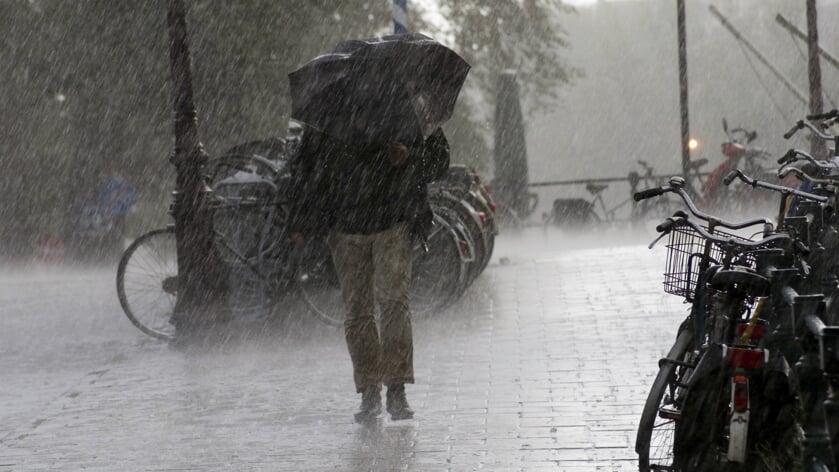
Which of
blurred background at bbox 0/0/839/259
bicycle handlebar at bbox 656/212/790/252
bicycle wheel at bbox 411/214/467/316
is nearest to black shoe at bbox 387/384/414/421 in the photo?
bicycle handlebar at bbox 656/212/790/252

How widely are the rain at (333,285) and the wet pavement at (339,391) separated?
1.2 inches

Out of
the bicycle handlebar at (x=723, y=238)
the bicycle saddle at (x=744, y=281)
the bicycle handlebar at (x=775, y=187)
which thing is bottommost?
the bicycle saddle at (x=744, y=281)

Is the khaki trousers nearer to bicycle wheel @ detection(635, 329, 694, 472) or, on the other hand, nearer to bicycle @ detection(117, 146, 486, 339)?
bicycle wheel @ detection(635, 329, 694, 472)

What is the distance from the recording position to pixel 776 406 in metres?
5.02

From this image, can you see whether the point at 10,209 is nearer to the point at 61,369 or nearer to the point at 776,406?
the point at 61,369

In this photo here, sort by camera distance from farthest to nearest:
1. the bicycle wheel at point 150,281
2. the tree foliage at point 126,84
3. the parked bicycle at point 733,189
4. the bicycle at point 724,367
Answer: the parked bicycle at point 733,189 → the tree foliage at point 126,84 → the bicycle wheel at point 150,281 → the bicycle at point 724,367

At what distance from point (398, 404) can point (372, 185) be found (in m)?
1.13

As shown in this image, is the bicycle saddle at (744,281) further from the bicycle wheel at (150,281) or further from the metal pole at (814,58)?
the metal pole at (814,58)

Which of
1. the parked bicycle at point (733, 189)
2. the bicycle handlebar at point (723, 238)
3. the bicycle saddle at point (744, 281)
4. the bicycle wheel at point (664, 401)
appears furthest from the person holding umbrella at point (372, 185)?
the parked bicycle at point (733, 189)

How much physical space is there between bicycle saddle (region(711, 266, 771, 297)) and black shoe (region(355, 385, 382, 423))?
2.92 metres

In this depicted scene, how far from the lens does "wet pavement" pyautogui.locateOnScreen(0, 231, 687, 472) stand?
22.5 ft

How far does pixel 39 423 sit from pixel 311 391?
1.56 metres

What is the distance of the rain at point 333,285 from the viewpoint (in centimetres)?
536

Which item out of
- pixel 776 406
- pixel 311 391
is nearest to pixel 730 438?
pixel 776 406
